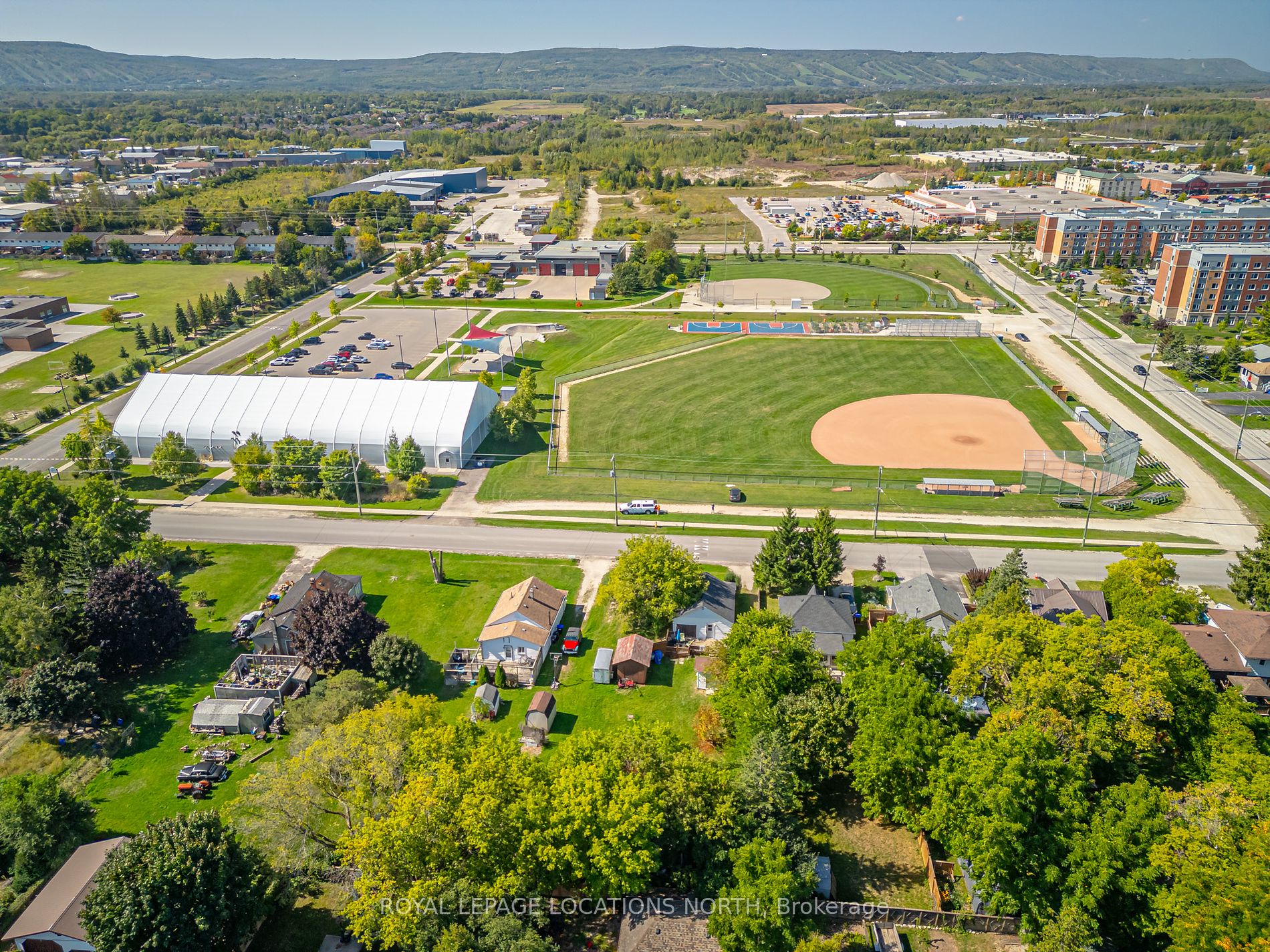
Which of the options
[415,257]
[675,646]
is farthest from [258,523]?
[415,257]

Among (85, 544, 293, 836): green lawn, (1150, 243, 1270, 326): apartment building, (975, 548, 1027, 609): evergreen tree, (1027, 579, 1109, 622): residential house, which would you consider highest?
(1150, 243, 1270, 326): apartment building

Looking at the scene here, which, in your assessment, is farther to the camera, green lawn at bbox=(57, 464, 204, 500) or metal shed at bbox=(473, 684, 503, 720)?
green lawn at bbox=(57, 464, 204, 500)

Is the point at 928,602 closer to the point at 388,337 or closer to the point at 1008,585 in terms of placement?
the point at 1008,585

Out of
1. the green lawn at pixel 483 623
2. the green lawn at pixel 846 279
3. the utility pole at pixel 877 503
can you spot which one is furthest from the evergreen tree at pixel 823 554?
the green lawn at pixel 846 279

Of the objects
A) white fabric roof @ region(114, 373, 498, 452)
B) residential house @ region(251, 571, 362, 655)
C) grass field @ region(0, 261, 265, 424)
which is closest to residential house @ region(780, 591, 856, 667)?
residential house @ region(251, 571, 362, 655)

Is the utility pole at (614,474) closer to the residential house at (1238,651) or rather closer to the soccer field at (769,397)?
the soccer field at (769,397)

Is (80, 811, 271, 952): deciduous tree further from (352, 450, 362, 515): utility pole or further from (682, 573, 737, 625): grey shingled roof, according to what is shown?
(352, 450, 362, 515): utility pole
